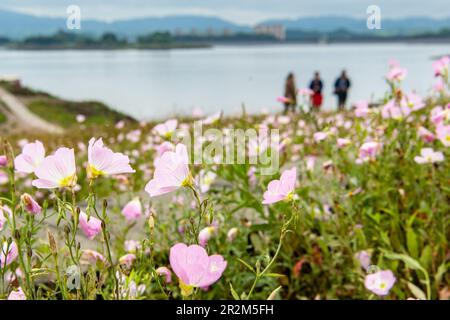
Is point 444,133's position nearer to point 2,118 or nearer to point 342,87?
point 342,87

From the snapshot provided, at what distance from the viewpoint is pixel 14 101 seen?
35656mm

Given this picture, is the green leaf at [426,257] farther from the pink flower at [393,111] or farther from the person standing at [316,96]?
the person standing at [316,96]

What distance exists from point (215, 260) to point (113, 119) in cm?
2938

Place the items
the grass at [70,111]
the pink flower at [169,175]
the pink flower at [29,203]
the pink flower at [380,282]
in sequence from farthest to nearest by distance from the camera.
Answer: the grass at [70,111], the pink flower at [380,282], the pink flower at [29,203], the pink flower at [169,175]

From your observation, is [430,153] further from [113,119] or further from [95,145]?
[113,119]

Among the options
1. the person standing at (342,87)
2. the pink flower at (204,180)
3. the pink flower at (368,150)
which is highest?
the pink flower at (368,150)

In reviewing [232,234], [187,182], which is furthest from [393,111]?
[187,182]

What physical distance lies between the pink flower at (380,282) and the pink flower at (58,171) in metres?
0.90

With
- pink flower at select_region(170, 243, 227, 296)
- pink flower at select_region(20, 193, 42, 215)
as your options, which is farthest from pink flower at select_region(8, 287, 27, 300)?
pink flower at select_region(170, 243, 227, 296)

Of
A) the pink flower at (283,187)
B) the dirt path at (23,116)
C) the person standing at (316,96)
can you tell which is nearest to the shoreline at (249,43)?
the person standing at (316,96)

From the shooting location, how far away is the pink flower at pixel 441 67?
2562 mm

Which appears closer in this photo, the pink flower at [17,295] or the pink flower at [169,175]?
the pink flower at [169,175]

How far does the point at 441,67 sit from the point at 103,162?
193 cm
